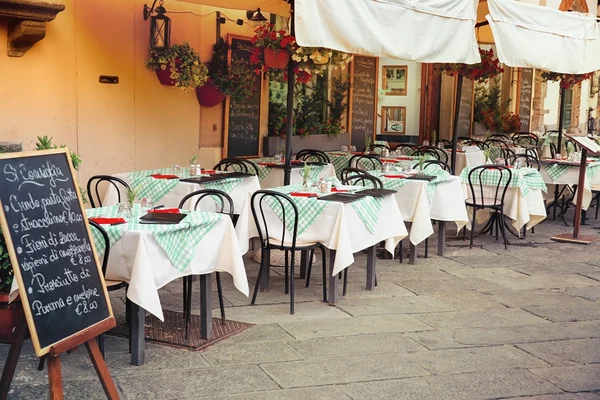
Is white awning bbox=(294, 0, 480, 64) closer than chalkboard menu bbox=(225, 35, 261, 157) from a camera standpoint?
Yes

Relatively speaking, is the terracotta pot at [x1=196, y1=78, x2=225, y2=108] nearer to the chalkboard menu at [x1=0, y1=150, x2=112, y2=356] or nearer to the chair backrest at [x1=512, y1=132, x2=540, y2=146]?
the chalkboard menu at [x1=0, y1=150, x2=112, y2=356]

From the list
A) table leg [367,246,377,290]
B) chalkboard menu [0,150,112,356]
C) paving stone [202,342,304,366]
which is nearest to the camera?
chalkboard menu [0,150,112,356]

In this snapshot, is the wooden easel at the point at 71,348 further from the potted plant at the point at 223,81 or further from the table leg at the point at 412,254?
the potted plant at the point at 223,81

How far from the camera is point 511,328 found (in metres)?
5.86

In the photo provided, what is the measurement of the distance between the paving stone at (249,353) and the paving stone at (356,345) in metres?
0.09

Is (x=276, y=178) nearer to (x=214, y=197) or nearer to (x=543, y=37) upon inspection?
(x=214, y=197)

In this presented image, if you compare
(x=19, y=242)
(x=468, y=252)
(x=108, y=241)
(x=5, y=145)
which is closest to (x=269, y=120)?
(x=468, y=252)

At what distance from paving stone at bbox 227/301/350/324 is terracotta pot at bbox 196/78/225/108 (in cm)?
425

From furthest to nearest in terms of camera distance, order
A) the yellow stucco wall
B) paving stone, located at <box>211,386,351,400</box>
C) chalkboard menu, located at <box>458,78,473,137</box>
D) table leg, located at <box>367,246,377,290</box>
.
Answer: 1. chalkboard menu, located at <box>458,78,473,137</box>
2. the yellow stucco wall
3. table leg, located at <box>367,246,377,290</box>
4. paving stone, located at <box>211,386,351,400</box>

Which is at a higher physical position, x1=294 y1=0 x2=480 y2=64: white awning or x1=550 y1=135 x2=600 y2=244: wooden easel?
x1=294 y1=0 x2=480 y2=64: white awning

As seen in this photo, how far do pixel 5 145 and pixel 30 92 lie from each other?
25.3 inches

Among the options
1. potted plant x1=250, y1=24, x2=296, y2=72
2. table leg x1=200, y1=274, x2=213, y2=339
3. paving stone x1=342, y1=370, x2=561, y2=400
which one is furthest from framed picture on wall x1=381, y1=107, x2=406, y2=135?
paving stone x1=342, y1=370, x2=561, y2=400

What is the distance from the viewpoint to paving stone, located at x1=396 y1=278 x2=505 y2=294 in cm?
697

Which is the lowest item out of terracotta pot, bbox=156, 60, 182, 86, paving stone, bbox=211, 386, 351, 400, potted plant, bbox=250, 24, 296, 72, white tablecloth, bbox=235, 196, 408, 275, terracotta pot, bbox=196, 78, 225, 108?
paving stone, bbox=211, 386, 351, 400
